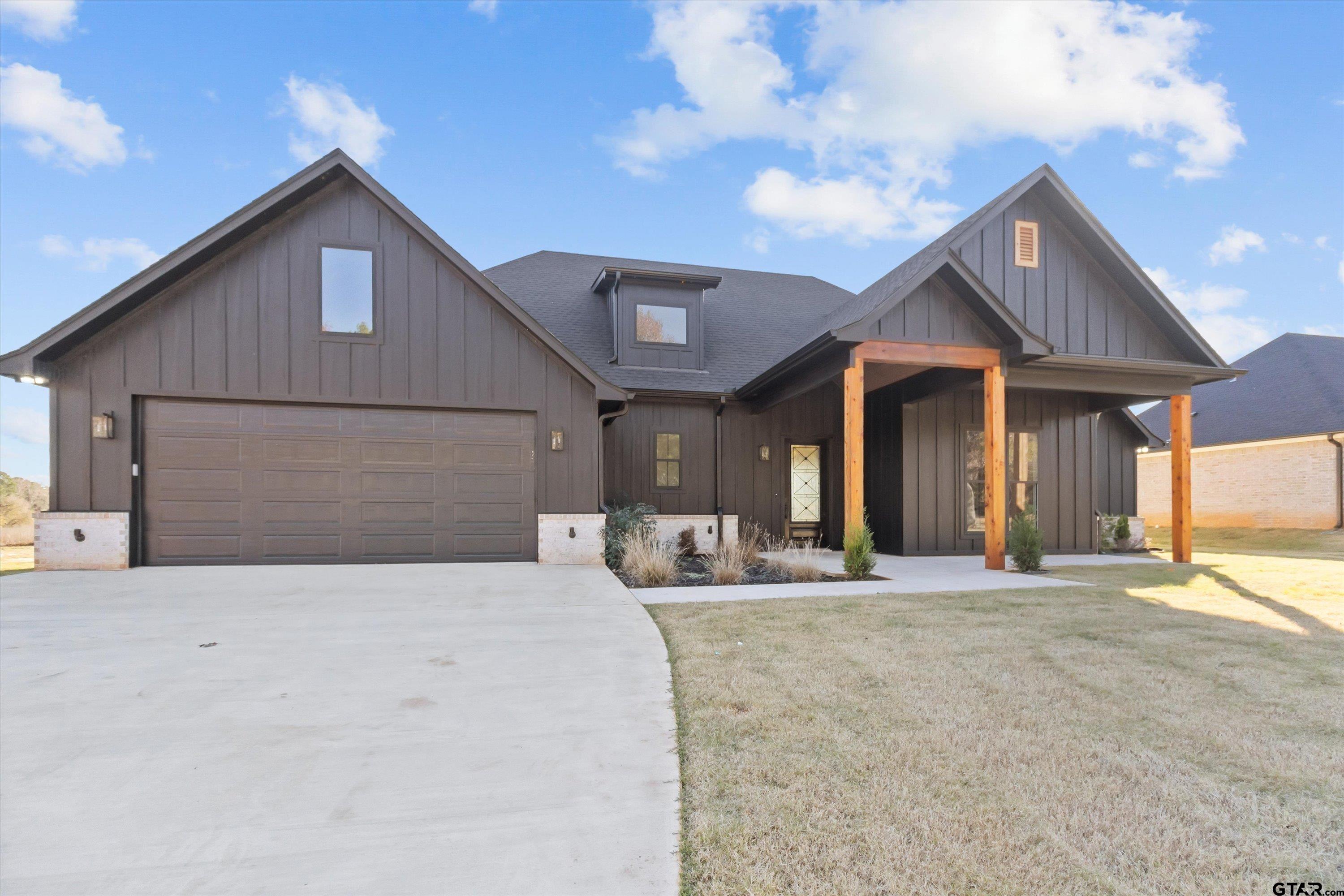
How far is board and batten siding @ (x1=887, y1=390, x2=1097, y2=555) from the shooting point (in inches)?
462

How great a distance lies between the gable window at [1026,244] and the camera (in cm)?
1084

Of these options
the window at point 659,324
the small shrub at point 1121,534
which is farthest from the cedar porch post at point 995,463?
the window at point 659,324

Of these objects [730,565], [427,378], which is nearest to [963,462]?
[730,565]

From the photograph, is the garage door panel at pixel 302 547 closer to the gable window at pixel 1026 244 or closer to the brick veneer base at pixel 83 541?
the brick veneer base at pixel 83 541

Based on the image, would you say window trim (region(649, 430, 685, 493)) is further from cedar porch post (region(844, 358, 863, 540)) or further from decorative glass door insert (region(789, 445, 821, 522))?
cedar porch post (region(844, 358, 863, 540))

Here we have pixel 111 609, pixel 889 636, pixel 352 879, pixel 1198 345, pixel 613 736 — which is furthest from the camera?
pixel 1198 345

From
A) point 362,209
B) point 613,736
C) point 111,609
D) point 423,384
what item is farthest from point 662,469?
point 613,736

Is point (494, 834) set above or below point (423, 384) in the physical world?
below

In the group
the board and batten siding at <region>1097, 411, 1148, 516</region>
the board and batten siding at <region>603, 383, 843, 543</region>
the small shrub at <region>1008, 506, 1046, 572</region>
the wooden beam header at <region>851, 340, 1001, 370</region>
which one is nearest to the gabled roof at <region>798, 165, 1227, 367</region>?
the wooden beam header at <region>851, 340, 1001, 370</region>

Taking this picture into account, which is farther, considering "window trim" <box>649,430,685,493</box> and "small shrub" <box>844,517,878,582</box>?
"window trim" <box>649,430,685,493</box>

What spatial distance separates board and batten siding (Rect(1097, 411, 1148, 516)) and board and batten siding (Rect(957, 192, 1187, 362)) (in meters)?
3.10

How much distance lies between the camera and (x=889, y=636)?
5129 millimetres

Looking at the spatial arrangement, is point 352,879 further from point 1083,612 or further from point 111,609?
point 1083,612

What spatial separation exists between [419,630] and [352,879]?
330 cm
